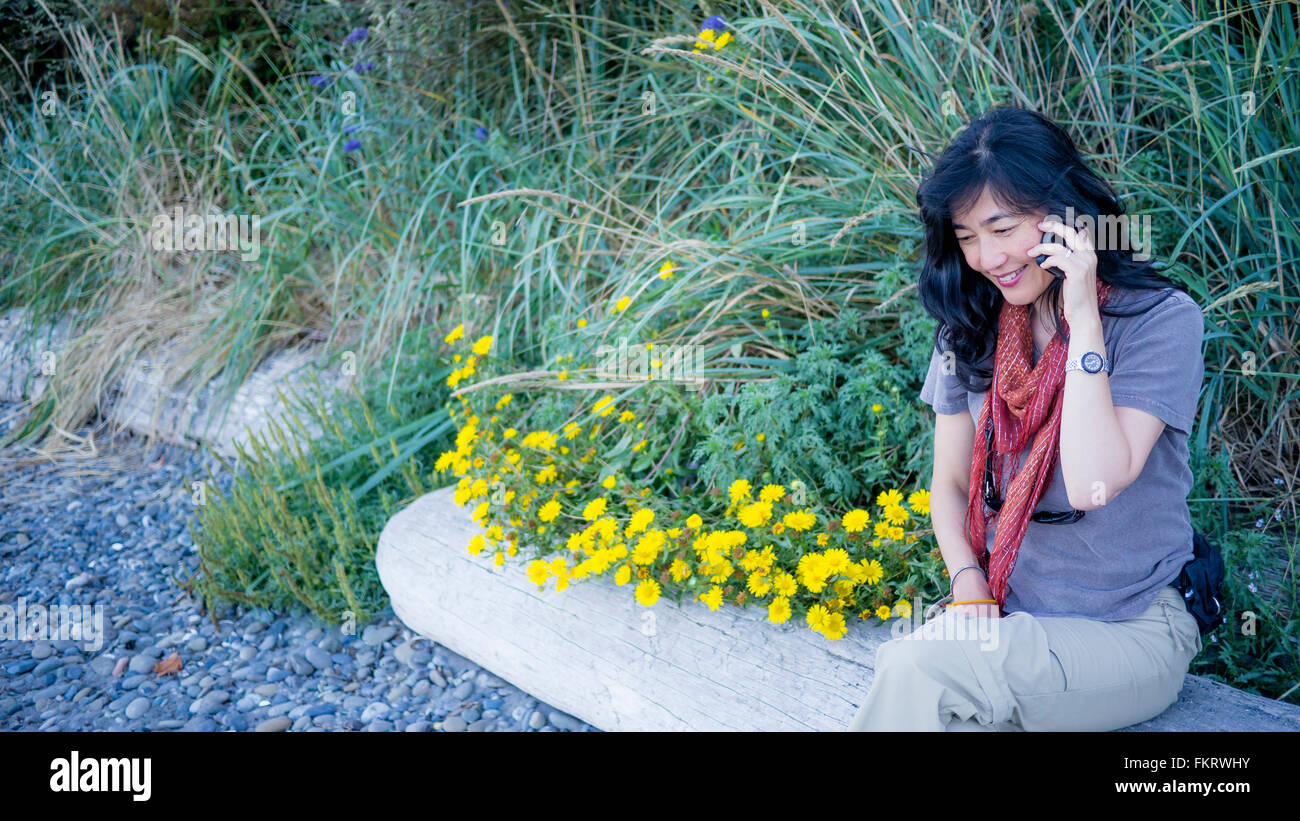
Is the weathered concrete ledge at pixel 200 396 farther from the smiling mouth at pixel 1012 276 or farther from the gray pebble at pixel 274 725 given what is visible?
the smiling mouth at pixel 1012 276

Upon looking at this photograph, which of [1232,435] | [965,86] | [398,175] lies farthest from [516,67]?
[1232,435]

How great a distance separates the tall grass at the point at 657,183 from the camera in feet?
9.44

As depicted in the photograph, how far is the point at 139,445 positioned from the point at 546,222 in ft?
8.57

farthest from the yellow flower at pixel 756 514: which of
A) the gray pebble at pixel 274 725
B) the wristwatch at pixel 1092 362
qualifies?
the gray pebble at pixel 274 725

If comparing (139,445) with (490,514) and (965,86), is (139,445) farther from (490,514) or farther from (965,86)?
(965,86)

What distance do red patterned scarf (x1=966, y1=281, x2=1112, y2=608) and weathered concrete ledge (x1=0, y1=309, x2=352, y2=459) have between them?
309 centimetres

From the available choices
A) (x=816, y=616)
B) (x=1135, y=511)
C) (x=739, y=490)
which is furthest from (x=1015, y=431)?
(x=739, y=490)

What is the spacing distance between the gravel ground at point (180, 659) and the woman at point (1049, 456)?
1.34 m

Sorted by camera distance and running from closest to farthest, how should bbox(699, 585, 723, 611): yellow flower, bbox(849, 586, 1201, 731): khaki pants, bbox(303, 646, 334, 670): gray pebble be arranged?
1. bbox(849, 586, 1201, 731): khaki pants
2. bbox(699, 585, 723, 611): yellow flower
3. bbox(303, 646, 334, 670): gray pebble

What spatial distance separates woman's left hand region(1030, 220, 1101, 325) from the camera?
1743 mm

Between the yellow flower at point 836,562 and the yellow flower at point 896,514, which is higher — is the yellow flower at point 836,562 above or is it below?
below

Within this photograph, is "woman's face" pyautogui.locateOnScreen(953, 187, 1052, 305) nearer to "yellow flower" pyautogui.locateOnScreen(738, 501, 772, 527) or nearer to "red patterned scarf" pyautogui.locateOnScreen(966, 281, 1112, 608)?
"red patterned scarf" pyautogui.locateOnScreen(966, 281, 1112, 608)

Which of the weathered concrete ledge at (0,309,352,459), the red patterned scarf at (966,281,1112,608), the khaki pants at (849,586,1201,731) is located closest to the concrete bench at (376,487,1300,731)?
the khaki pants at (849,586,1201,731)

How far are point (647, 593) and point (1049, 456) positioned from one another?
102cm
